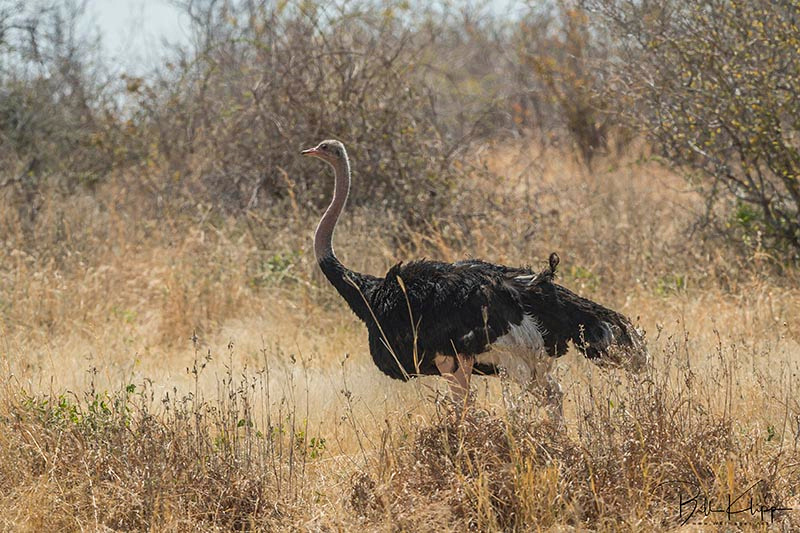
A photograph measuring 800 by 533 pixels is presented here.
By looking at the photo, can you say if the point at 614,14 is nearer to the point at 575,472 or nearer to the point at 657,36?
the point at 657,36

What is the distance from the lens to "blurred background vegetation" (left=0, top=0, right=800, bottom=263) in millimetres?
7453

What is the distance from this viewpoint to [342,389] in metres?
5.65

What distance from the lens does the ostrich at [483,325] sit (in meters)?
4.80

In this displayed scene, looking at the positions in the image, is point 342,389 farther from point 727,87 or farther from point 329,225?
point 727,87

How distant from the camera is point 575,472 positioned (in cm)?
401

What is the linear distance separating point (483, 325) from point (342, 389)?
118 cm

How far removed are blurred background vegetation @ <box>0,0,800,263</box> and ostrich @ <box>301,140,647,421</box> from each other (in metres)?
2.83

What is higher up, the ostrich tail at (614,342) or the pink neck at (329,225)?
the pink neck at (329,225)

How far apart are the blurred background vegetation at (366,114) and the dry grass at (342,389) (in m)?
0.37
